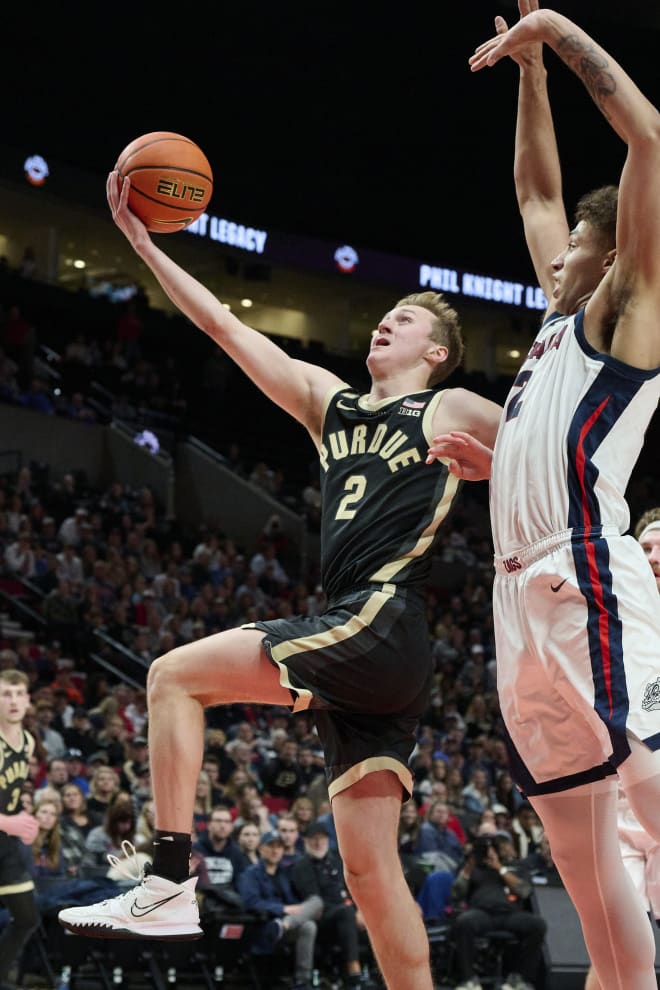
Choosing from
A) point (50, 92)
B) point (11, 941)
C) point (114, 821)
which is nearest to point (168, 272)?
point (11, 941)

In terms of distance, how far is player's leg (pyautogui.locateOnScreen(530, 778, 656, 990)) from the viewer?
3703 mm

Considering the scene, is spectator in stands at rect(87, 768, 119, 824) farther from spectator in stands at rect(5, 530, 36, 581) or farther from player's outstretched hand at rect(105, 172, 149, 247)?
player's outstretched hand at rect(105, 172, 149, 247)

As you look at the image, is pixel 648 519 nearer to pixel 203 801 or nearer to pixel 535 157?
pixel 535 157

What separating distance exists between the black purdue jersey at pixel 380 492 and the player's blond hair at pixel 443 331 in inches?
11.1

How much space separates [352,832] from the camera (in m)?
4.30

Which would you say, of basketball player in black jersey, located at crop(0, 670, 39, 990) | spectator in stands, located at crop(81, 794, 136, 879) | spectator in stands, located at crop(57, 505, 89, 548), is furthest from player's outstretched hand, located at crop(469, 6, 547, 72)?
spectator in stands, located at crop(57, 505, 89, 548)

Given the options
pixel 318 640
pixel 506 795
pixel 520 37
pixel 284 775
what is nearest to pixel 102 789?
pixel 284 775

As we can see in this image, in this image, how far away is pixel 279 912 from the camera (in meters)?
10.9

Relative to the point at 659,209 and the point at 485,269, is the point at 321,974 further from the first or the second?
the point at 485,269

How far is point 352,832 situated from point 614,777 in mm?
983

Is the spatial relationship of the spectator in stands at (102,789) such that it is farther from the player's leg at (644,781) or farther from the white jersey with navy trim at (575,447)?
the player's leg at (644,781)

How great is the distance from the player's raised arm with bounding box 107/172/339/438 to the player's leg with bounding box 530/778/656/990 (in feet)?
5.78

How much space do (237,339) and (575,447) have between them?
1.45 metres

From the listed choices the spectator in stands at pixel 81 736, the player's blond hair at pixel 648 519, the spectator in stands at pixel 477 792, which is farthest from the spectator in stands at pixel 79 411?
the player's blond hair at pixel 648 519
